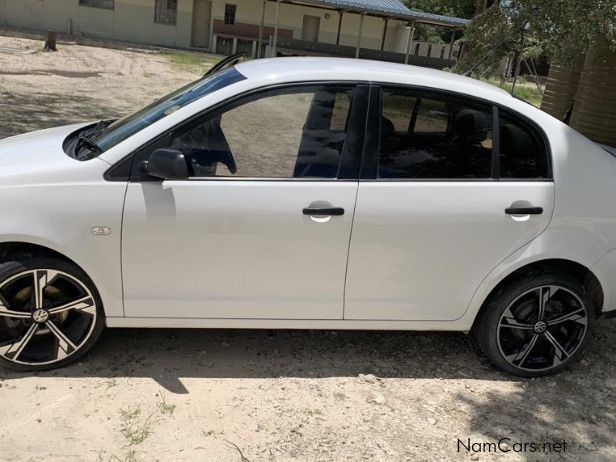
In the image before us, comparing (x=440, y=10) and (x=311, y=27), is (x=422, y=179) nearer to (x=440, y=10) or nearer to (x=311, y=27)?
(x=311, y=27)

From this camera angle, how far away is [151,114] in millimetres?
3516

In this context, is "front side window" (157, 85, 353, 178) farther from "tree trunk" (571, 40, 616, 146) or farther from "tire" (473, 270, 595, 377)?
"tree trunk" (571, 40, 616, 146)

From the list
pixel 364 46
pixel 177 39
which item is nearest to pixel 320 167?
pixel 177 39

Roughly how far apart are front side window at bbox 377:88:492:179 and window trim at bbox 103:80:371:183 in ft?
0.43

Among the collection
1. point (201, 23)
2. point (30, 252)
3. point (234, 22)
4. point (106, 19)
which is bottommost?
point (106, 19)

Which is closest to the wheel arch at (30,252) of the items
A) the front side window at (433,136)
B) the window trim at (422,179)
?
the window trim at (422,179)

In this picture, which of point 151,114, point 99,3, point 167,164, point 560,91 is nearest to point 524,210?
point 167,164

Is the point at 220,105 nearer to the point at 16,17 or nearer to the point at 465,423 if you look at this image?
the point at 465,423

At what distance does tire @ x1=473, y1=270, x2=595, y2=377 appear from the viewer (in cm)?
360

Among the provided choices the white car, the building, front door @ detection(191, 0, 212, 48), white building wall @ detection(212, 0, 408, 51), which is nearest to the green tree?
the white car

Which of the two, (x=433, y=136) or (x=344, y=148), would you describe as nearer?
(x=344, y=148)

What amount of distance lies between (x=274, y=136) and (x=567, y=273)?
1951 millimetres

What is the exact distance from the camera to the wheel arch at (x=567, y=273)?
11.8 feet

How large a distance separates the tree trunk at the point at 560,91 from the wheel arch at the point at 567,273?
7.00 metres
